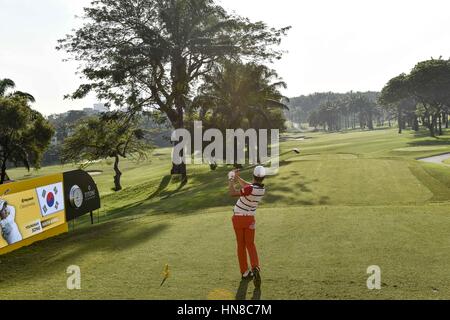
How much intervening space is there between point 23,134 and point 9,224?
36394 millimetres

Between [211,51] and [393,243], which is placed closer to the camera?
[393,243]

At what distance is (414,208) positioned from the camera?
57.2 ft

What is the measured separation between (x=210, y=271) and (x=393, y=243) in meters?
6.02

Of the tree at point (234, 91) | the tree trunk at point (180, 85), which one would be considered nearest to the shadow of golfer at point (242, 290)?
the tree trunk at point (180, 85)

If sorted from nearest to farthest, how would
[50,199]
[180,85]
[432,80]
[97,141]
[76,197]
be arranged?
[50,199] → [76,197] → [180,85] → [97,141] → [432,80]

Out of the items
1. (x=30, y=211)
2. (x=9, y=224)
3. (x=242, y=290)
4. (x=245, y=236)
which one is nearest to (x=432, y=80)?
(x=245, y=236)

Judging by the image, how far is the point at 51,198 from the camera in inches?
647

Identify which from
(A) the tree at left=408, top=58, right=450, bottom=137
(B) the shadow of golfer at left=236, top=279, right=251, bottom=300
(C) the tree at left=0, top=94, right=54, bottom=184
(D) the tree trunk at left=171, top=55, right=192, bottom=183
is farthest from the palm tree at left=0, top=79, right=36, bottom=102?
(A) the tree at left=408, top=58, right=450, bottom=137

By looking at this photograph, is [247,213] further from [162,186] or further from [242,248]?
[162,186]

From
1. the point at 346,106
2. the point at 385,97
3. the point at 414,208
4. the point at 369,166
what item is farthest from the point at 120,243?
the point at 346,106

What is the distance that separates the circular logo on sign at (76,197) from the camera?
18141 millimetres

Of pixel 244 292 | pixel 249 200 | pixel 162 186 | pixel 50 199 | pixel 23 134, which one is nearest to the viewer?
pixel 244 292

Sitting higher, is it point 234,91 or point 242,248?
point 234,91
